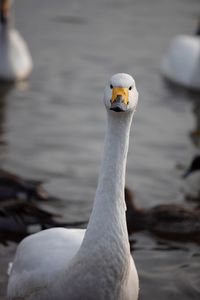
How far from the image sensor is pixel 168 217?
7.70 m

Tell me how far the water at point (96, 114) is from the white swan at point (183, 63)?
256mm

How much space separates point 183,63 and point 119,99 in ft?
32.0

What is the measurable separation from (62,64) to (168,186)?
542cm

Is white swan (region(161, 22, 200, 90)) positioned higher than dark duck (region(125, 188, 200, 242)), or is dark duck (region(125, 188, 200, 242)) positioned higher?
white swan (region(161, 22, 200, 90))

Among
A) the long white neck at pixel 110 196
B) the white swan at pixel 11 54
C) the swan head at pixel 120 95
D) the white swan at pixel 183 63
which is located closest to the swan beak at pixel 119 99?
the swan head at pixel 120 95

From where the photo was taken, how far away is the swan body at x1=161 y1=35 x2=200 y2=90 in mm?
13336

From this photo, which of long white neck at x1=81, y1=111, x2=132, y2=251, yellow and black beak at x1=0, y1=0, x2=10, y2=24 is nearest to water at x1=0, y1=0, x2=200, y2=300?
yellow and black beak at x1=0, y1=0, x2=10, y2=24

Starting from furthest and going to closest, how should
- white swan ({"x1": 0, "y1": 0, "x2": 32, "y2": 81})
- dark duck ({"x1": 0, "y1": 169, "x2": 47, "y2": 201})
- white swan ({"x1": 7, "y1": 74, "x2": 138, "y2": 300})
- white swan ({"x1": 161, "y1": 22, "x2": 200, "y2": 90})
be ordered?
white swan ({"x1": 161, "y1": 22, "x2": 200, "y2": 90}) < white swan ({"x1": 0, "y1": 0, "x2": 32, "y2": 81}) < dark duck ({"x1": 0, "y1": 169, "x2": 47, "y2": 201}) < white swan ({"x1": 7, "y1": 74, "x2": 138, "y2": 300})

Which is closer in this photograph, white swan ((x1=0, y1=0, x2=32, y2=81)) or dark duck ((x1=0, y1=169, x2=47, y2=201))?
dark duck ((x1=0, y1=169, x2=47, y2=201))

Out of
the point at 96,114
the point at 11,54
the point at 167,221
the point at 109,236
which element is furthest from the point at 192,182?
the point at 11,54

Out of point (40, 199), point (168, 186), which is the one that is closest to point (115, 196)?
point (40, 199)

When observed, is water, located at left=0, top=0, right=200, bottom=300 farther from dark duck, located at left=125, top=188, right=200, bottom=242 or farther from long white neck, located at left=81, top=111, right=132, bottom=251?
long white neck, located at left=81, top=111, right=132, bottom=251

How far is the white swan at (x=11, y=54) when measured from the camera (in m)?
13.0

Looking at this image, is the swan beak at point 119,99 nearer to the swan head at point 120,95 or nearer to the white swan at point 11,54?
the swan head at point 120,95
